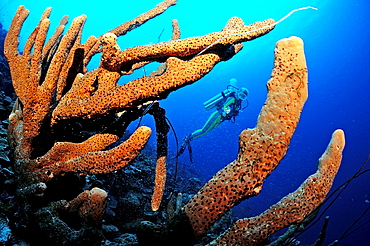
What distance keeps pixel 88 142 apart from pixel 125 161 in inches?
22.7

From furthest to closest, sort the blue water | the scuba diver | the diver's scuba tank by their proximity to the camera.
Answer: the blue water → the diver's scuba tank → the scuba diver

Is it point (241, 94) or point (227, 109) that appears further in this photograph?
point (227, 109)

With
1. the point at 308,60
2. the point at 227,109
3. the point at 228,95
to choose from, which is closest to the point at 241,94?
the point at 228,95

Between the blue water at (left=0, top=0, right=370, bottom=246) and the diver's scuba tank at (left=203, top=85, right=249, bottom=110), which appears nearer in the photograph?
the diver's scuba tank at (left=203, top=85, right=249, bottom=110)

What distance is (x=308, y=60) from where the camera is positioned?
62.8 metres

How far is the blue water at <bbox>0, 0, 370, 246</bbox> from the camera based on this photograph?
1571 inches

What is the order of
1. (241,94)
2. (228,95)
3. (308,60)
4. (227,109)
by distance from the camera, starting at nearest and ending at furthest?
Result: (241,94)
(227,109)
(228,95)
(308,60)

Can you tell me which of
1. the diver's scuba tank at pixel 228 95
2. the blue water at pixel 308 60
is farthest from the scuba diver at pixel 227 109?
the blue water at pixel 308 60

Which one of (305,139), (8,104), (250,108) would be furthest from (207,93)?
(8,104)

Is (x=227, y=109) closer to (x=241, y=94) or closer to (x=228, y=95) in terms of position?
(x=228, y=95)

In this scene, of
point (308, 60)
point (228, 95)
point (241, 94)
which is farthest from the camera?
point (308, 60)

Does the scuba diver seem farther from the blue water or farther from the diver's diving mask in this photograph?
the blue water

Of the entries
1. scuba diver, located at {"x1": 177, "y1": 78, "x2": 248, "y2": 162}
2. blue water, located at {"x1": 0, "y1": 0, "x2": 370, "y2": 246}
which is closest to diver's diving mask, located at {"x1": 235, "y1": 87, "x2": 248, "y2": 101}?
scuba diver, located at {"x1": 177, "y1": 78, "x2": 248, "y2": 162}

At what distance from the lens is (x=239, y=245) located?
1453mm
